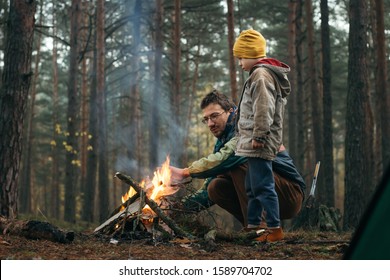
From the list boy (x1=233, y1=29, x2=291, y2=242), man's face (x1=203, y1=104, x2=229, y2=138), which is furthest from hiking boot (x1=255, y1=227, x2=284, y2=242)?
man's face (x1=203, y1=104, x2=229, y2=138)

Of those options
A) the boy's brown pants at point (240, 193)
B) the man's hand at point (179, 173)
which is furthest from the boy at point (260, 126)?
the man's hand at point (179, 173)

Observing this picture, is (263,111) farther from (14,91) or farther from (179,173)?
(14,91)

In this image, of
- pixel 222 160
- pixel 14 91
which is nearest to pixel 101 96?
pixel 14 91

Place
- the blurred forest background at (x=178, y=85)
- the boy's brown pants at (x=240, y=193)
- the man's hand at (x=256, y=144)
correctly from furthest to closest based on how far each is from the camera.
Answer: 1. the blurred forest background at (x=178, y=85)
2. the boy's brown pants at (x=240, y=193)
3. the man's hand at (x=256, y=144)

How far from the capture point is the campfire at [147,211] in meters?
5.03

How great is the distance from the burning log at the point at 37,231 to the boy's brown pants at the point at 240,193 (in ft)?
5.64

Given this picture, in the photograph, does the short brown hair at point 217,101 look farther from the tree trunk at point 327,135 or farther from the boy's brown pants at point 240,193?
the tree trunk at point 327,135

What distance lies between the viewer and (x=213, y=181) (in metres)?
5.56

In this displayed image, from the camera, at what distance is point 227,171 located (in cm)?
535

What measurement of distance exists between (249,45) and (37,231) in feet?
8.97

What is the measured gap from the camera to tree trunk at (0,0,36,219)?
7004 millimetres
